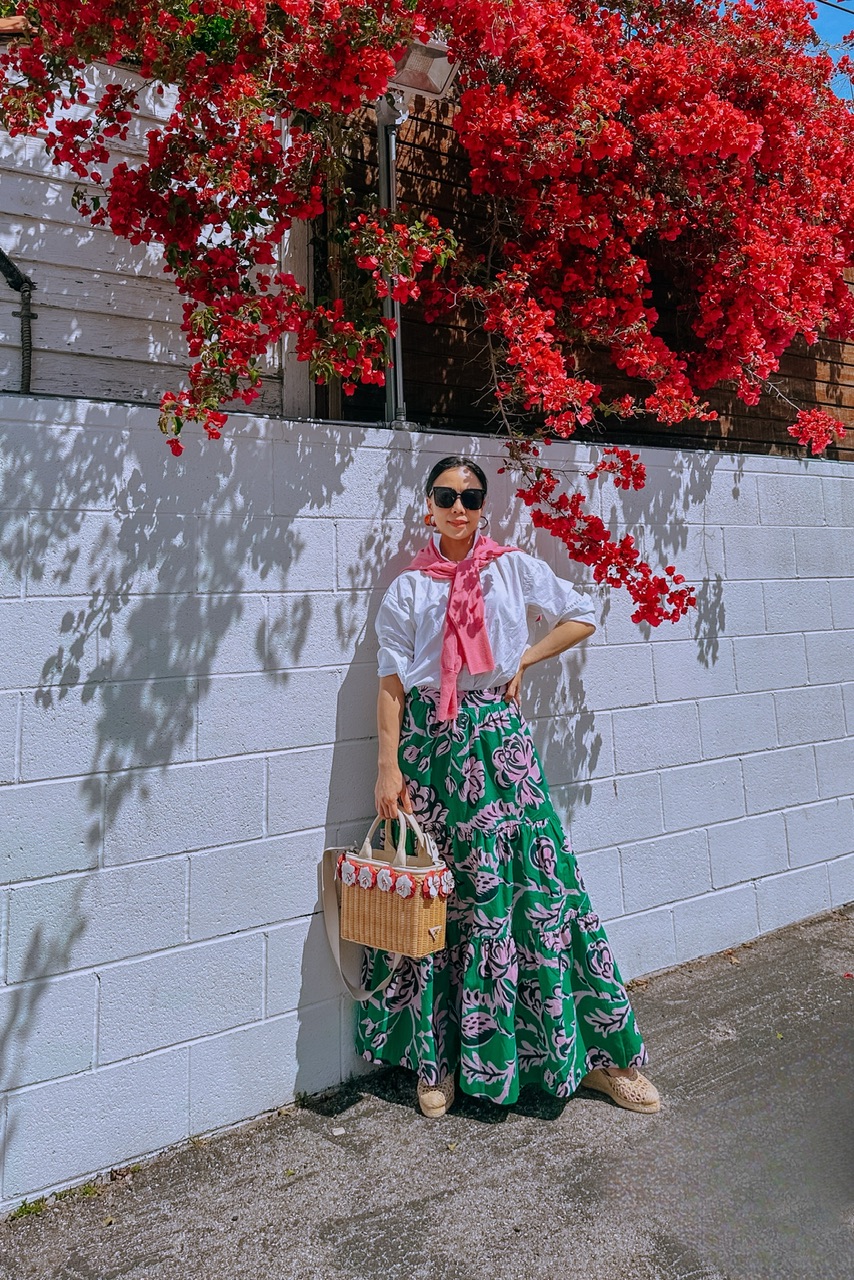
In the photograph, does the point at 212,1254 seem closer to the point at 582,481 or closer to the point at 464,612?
the point at 464,612

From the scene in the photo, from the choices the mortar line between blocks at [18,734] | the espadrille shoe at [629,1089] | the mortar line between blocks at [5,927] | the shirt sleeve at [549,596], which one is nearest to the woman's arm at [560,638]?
the shirt sleeve at [549,596]

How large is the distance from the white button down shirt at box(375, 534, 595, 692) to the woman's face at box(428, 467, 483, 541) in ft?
0.32

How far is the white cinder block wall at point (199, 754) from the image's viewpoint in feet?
6.98

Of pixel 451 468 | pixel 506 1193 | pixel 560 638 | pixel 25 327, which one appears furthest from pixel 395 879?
pixel 25 327

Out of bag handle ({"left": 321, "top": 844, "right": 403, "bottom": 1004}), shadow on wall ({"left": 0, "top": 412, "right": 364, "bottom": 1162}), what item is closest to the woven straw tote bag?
bag handle ({"left": 321, "top": 844, "right": 403, "bottom": 1004})

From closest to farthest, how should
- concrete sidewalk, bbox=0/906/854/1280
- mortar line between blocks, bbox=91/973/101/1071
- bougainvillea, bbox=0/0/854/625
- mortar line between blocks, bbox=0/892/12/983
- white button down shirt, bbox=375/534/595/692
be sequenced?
concrete sidewalk, bbox=0/906/854/1280
mortar line between blocks, bbox=0/892/12/983
mortar line between blocks, bbox=91/973/101/1071
bougainvillea, bbox=0/0/854/625
white button down shirt, bbox=375/534/595/692

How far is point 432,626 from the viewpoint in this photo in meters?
2.54

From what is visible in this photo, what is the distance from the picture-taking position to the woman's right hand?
250 cm

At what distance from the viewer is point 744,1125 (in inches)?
94.8

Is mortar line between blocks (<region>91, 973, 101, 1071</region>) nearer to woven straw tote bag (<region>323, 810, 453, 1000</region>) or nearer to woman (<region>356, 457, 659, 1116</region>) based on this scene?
woven straw tote bag (<region>323, 810, 453, 1000</region>)

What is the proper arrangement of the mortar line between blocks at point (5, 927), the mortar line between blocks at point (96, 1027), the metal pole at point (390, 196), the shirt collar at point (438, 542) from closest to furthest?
the mortar line between blocks at point (5, 927) < the mortar line between blocks at point (96, 1027) < the shirt collar at point (438, 542) < the metal pole at point (390, 196)

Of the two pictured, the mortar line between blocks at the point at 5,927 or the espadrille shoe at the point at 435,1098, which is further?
the espadrille shoe at the point at 435,1098

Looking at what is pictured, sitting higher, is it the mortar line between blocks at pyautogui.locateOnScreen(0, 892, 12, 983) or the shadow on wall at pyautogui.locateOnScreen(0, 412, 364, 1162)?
the shadow on wall at pyautogui.locateOnScreen(0, 412, 364, 1162)

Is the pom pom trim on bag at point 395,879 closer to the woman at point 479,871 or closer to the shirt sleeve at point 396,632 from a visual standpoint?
the woman at point 479,871
